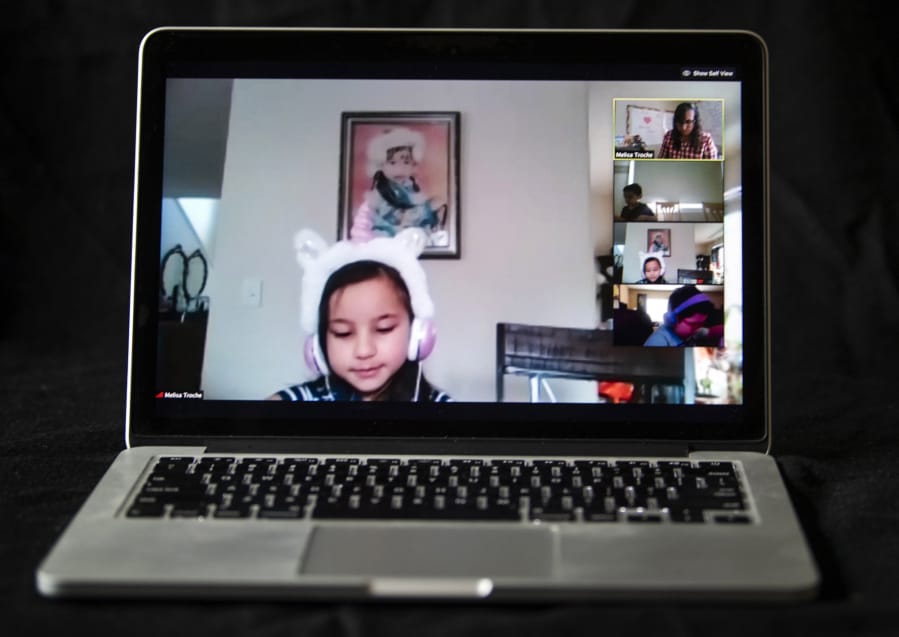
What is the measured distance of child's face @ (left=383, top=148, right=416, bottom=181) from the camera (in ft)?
2.74

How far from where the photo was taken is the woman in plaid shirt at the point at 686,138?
82 centimetres

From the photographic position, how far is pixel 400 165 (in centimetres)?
84

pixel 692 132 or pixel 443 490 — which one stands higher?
pixel 692 132

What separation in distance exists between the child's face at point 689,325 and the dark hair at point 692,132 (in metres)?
0.14

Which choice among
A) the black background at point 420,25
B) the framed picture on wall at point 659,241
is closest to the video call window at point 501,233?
the framed picture on wall at point 659,241

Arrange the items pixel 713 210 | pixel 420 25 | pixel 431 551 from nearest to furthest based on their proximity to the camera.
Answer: pixel 431 551 < pixel 713 210 < pixel 420 25

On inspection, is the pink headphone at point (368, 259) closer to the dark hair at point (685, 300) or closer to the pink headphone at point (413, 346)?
the pink headphone at point (413, 346)

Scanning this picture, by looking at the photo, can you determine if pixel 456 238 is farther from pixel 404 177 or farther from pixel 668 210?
pixel 668 210

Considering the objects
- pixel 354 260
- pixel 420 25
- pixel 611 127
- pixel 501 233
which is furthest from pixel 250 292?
pixel 420 25

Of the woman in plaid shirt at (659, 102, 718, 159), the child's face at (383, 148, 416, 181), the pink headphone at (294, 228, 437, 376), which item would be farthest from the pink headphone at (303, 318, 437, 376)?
the woman in plaid shirt at (659, 102, 718, 159)

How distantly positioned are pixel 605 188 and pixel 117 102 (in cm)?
70

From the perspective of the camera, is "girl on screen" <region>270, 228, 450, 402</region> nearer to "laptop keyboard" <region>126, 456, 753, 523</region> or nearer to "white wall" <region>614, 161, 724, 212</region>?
"laptop keyboard" <region>126, 456, 753, 523</region>

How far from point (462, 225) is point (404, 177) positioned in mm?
62

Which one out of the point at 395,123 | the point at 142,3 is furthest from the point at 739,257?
the point at 142,3
